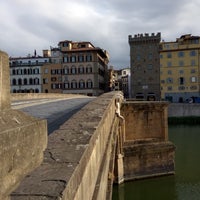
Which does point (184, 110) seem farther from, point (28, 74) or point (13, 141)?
point (13, 141)

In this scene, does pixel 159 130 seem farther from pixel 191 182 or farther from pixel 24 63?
pixel 24 63

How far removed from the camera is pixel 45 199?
165cm

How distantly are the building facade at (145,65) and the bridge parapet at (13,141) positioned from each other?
60045 millimetres

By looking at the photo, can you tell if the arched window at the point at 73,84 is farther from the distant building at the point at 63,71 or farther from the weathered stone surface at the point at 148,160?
the weathered stone surface at the point at 148,160

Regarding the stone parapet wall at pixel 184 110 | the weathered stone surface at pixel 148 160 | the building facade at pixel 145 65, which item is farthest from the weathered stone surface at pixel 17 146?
the building facade at pixel 145 65

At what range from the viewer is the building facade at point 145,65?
6019cm

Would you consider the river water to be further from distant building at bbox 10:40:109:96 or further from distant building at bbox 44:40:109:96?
distant building at bbox 10:40:109:96

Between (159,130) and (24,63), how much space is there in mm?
47963

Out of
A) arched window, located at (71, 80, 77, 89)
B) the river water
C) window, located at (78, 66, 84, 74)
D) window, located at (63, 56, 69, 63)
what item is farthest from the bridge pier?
window, located at (63, 56, 69, 63)

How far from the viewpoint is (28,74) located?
6206cm

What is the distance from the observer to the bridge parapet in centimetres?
141

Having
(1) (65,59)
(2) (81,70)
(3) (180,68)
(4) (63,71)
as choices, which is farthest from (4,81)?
(3) (180,68)

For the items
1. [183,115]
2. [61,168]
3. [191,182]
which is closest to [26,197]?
[61,168]

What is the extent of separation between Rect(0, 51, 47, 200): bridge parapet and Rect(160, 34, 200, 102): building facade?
58.9 metres
